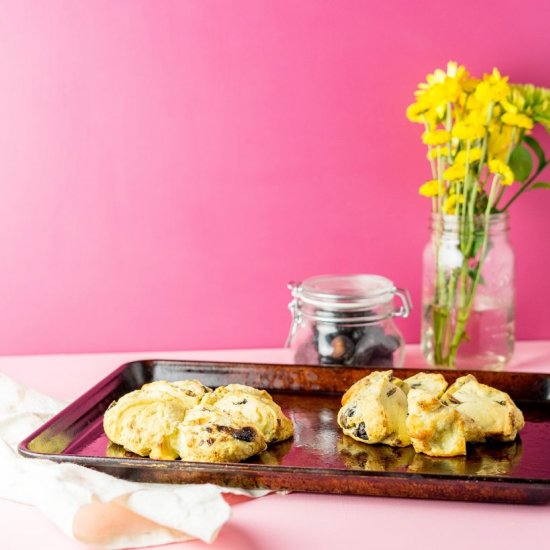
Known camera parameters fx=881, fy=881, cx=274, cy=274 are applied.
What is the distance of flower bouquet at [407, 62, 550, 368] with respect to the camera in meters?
1.55

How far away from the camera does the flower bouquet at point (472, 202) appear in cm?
155

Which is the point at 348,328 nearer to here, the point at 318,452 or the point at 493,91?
the point at 318,452

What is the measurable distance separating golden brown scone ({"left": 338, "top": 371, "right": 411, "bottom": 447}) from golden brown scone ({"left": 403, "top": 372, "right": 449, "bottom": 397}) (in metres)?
0.06

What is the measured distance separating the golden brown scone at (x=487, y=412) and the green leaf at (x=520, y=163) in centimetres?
56

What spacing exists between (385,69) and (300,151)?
230mm

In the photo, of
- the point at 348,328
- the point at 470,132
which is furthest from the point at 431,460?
the point at 470,132

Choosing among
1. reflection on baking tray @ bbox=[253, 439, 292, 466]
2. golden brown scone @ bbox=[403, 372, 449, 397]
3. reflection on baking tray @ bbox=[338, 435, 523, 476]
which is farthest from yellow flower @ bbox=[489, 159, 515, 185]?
reflection on baking tray @ bbox=[253, 439, 292, 466]

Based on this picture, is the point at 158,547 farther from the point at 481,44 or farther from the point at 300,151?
the point at 481,44

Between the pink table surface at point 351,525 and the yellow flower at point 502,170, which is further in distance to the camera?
the yellow flower at point 502,170

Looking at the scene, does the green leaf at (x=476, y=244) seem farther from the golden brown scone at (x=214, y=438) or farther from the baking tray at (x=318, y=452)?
the golden brown scone at (x=214, y=438)

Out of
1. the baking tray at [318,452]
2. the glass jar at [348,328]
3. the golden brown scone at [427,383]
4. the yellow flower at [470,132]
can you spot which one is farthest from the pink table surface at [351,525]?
the yellow flower at [470,132]

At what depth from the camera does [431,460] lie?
3.78 feet

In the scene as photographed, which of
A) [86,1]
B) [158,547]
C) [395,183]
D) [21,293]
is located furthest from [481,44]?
[158,547]

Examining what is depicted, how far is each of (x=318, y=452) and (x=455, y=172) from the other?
0.60 metres
